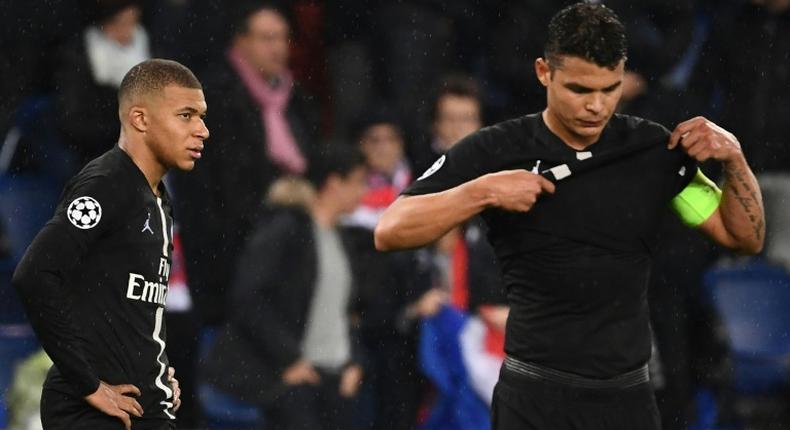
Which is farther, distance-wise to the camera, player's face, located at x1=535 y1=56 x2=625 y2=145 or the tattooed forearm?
the tattooed forearm

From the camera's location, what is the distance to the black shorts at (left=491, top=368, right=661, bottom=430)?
436 cm

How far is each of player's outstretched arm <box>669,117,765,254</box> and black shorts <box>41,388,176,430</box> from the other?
183cm

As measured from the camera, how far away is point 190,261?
25.2ft

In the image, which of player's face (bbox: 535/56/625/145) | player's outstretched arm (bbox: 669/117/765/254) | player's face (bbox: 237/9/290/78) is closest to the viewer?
player's face (bbox: 535/56/625/145)

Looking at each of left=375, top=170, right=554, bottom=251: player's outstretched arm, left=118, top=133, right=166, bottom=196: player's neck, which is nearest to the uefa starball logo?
left=118, top=133, right=166, bottom=196: player's neck

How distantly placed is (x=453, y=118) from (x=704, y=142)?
3653 mm

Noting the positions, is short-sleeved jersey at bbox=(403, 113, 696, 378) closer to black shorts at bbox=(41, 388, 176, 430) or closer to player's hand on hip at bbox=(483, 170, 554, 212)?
player's hand on hip at bbox=(483, 170, 554, 212)

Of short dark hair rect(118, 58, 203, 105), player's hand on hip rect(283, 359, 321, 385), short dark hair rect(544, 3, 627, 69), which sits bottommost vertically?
player's hand on hip rect(283, 359, 321, 385)

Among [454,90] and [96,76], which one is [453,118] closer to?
[454,90]

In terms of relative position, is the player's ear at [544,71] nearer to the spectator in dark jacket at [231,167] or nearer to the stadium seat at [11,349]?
the spectator in dark jacket at [231,167]

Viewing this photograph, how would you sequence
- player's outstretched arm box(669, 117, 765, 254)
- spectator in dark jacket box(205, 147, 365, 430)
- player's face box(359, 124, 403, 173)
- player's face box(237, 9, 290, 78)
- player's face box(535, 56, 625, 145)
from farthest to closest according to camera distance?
player's face box(359, 124, 403, 173) → player's face box(237, 9, 290, 78) → spectator in dark jacket box(205, 147, 365, 430) → player's outstretched arm box(669, 117, 765, 254) → player's face box(535, 56, 625, 145)

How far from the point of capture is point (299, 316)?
24.4 feet

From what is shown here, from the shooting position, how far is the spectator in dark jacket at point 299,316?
737 cm

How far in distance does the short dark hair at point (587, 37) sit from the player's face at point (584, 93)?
2 cm
